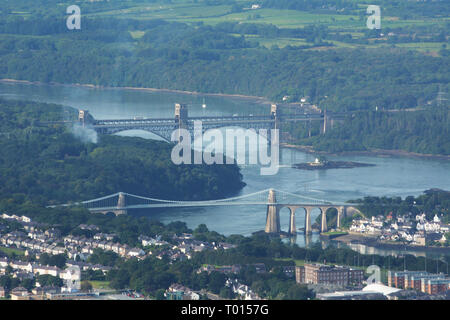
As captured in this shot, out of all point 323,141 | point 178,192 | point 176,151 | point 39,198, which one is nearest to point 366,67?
point 323,141

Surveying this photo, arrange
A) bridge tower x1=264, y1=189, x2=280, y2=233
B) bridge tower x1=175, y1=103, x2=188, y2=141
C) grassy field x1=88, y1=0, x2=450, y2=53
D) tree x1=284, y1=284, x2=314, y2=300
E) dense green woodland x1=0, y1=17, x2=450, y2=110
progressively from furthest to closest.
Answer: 1. grassy field x1=88, y1=0, x2=450, y2=53
2. dense green woodland x1=0, y1=17, x2=450, y2=110
3. bridge tower x1=175, y1=103, x2=188, y2=141
4. bridge tower x1=264, y1=189, x2=280, y2=233
5. tree x1=284, y1=284, x2=314, y2=300

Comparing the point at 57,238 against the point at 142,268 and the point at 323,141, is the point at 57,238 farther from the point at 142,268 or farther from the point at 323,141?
the point at 323,141

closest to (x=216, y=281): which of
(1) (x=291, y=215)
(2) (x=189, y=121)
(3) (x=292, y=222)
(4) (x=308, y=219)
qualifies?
(3) (x=292, y=222)

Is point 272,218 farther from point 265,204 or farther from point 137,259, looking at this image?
point 137,259

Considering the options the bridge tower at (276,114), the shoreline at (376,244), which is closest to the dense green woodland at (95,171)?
the shoreline at (376,244)

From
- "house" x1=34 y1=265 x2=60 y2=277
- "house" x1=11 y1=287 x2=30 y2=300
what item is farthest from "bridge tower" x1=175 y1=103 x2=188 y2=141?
"house" x1=11 y1=287 x2=30 y2=300

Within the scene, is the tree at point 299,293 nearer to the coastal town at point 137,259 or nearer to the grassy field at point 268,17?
the coastal town at point 137,259

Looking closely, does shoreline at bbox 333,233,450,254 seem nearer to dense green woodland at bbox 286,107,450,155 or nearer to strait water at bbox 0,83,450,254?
strait water at bbox 0,83,450,254
